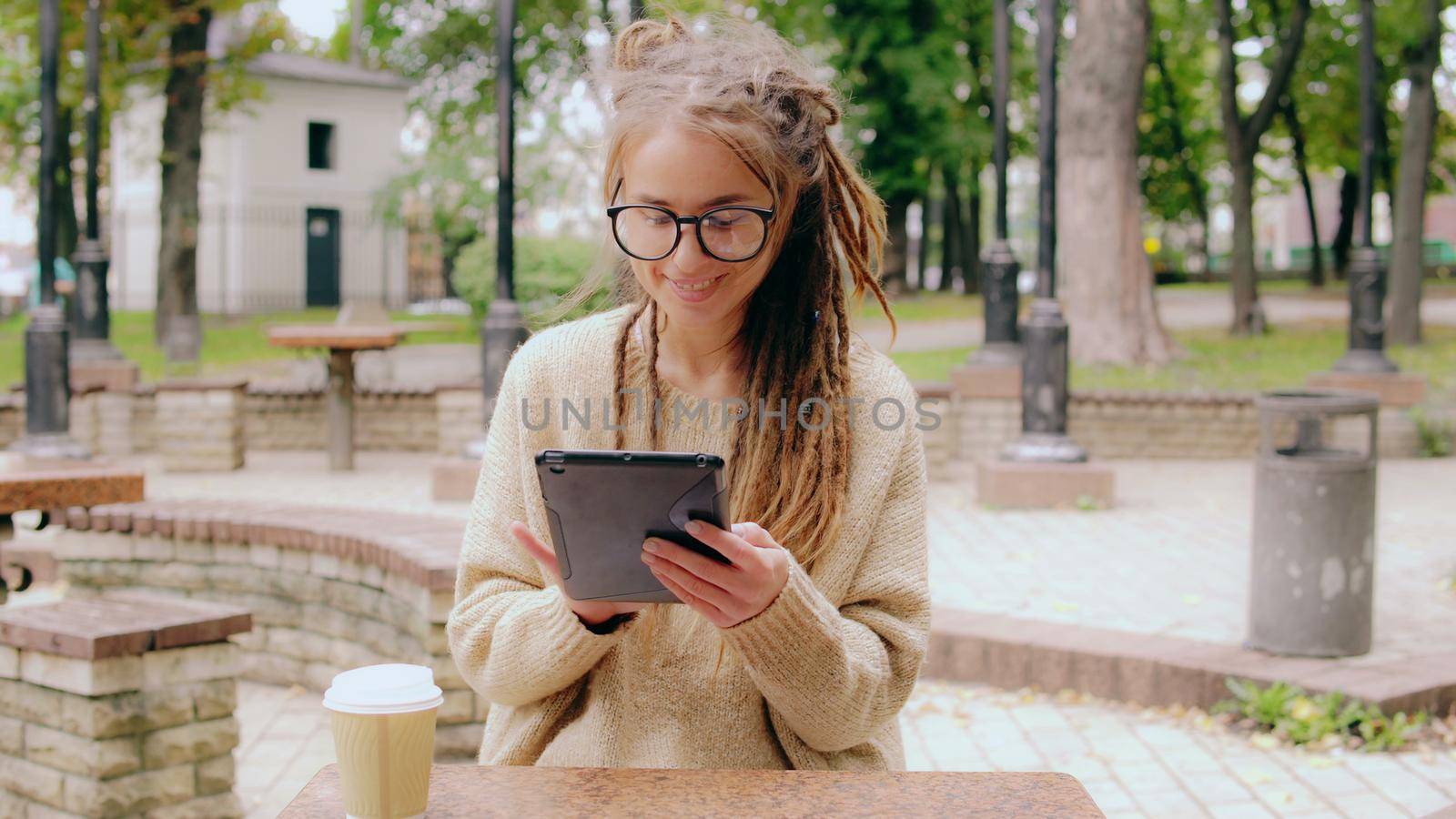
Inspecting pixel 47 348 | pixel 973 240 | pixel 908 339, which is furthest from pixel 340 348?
pixel 973 240

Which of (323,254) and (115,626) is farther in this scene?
(323,254)

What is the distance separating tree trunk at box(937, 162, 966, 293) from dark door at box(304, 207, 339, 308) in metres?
14.2

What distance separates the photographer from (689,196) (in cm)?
191

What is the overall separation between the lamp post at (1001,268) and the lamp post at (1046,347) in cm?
80

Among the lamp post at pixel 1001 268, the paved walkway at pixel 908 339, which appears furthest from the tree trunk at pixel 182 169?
the lamp post at pixel 1001 268

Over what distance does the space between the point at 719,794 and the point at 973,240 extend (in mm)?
32286

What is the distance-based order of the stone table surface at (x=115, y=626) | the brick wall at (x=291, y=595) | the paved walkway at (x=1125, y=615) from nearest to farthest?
the stone table surface at (x=115, y=626), the paved walkway at (x=1125, y=615), the brick wall at (x=291, y=595)

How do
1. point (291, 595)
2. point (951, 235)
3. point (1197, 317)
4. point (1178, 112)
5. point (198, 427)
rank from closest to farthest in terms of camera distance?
point (291, 595) < point (198, 427) < point (1197, 317) < point (1178, 112) < point (951, 235)

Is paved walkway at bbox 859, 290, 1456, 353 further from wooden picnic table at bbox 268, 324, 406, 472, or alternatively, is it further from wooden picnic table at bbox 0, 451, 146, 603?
wooden picnic table at bbox 0, 451, 146, 603

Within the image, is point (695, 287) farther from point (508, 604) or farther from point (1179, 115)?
point (1179, 115)

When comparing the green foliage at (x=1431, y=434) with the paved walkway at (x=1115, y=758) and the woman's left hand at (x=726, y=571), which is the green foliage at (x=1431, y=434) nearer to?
the paved walkway at (x=1115, y=758)

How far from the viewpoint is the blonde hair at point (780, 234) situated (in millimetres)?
1942

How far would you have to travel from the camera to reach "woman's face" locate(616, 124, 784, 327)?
1902 millimetres

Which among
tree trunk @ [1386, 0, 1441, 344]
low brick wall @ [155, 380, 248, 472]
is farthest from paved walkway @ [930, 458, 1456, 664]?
tree trunk @ [1386, 0, 1441, 344]
